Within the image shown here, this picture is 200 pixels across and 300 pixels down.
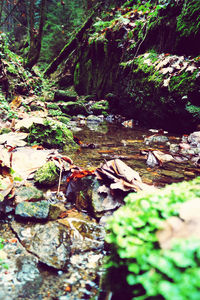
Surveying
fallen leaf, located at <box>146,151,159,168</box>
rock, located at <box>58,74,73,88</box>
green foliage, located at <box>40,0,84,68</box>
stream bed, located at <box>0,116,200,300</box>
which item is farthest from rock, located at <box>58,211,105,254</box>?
green foliage, located at <box>40,0,84,68</box>

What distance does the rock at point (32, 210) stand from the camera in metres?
1.85

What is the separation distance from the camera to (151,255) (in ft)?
2.61

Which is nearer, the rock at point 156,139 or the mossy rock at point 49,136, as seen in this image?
the mossy rock at point 49,136

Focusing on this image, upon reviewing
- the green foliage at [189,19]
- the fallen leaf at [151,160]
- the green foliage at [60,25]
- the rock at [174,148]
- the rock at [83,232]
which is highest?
the green foliage at [60,25]

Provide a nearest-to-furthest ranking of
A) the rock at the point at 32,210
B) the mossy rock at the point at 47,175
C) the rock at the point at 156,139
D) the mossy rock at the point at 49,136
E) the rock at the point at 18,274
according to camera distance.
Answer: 1. the rock at the point at 18,274
2. the rock at the point at 32,210
3. the mossy rock at the point at 47,175
4. the mossy rock at the point at 49,136
5. the rock at the point at 156,139

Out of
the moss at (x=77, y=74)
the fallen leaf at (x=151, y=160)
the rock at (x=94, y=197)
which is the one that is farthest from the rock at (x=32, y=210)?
the moss at (x=77, y=74)

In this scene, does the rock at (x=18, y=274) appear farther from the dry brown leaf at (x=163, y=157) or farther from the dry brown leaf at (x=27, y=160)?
the dry brown leaf at (x=163, y=157)

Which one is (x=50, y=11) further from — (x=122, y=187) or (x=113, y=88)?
(x=122, y=187)

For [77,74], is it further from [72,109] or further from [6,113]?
[6,113]

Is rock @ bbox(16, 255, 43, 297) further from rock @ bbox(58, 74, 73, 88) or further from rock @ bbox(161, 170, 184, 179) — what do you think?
rock @ bbox(58, 74, 73, 88)

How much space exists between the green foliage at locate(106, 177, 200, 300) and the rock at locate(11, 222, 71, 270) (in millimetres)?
631

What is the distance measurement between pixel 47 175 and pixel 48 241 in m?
1.04

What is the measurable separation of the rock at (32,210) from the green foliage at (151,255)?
3.36 ft

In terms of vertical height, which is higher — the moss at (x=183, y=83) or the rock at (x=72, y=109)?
the moss at (x=183, y=83)
